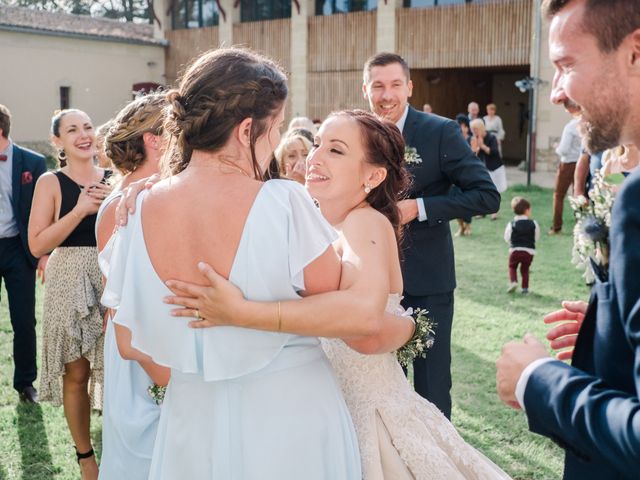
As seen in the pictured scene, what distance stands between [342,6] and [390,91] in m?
22.9

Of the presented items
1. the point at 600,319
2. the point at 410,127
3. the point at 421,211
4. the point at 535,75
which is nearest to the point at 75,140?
the point at 410,127

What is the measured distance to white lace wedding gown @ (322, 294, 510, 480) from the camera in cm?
264

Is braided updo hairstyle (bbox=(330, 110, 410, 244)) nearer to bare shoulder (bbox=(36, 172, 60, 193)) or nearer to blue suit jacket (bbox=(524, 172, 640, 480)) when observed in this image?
blue suit jacket (bbox=(524, 172, 640, 480))

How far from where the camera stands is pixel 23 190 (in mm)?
5824

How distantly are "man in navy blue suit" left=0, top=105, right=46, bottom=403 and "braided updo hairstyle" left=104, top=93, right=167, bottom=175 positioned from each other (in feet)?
7.91

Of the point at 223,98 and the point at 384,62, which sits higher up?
the point at 384,62

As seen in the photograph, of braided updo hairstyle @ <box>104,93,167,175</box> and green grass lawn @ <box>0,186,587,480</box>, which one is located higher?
braided updo hairstyle @ <box>104,93,167,175</box>

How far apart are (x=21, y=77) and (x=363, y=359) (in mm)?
29191

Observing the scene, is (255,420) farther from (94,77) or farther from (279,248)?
(94,77)

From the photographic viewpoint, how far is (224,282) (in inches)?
77.0

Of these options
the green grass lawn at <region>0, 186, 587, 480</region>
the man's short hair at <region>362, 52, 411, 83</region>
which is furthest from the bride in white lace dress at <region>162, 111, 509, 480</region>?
the green grass lawn at <region>0, 186, 587, 480</region>

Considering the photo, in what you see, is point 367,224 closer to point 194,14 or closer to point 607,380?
point 607,380

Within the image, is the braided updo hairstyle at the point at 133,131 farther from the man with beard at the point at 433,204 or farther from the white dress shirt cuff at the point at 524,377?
the white dress shirt cuff at the point at 524,377

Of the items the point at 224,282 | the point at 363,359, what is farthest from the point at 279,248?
the point at 363,359
